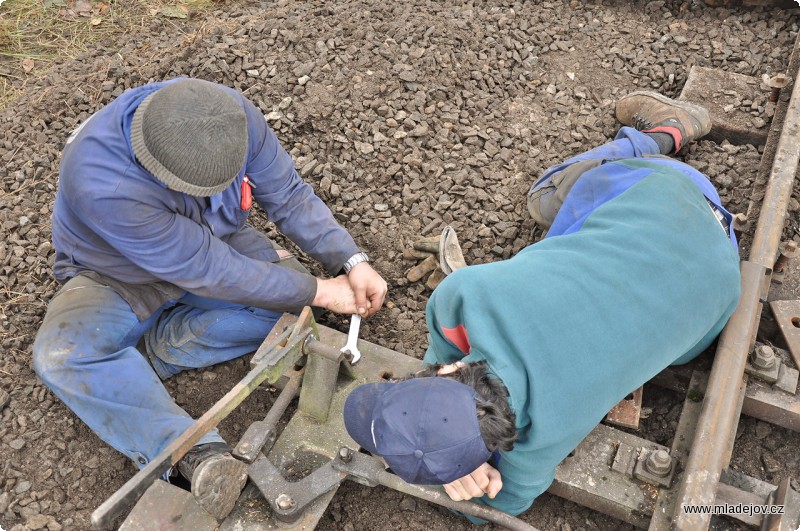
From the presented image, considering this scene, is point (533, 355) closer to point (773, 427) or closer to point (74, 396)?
point (773, 427)

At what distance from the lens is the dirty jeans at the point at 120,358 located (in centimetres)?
300

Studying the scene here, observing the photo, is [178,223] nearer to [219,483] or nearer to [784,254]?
[219,483]

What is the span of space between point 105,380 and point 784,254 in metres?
3.19

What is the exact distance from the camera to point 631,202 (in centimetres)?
281

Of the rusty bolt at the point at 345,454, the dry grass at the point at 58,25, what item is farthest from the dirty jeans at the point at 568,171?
the dry grass at the point at 58,25

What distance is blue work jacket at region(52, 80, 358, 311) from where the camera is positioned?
111 inches

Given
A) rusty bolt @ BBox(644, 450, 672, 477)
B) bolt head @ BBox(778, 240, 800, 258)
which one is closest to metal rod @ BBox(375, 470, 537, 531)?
rusty bolt @ BBox(644, 450, 672, 477)

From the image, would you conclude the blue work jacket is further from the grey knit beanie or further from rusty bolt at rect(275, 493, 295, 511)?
rusty bolt at rect(275, 493, 295, 511)

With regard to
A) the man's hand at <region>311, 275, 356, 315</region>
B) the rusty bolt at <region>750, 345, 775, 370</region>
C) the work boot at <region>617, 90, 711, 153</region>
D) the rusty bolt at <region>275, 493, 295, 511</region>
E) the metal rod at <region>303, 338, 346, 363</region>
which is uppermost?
the work boot at <region>617, 90, 711, 153</region>

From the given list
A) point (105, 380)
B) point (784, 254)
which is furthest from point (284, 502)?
point (784, 254)

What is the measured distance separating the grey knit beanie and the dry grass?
3142 mm

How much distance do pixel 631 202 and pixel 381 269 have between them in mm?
1472

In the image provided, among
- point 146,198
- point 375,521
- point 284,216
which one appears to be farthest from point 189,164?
point 375,521

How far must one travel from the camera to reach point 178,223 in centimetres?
296
